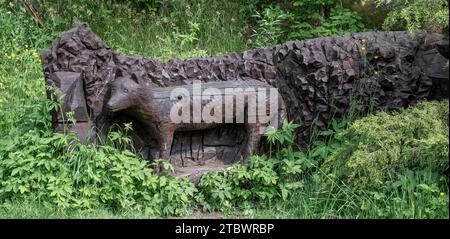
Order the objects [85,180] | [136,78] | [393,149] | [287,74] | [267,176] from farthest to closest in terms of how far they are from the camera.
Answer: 1. [287,74]
2. [136,78]
3. [267,176]
4. [85,180]
5. [393,149]

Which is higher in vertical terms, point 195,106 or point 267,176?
point 195,106

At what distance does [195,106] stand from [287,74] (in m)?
0.98

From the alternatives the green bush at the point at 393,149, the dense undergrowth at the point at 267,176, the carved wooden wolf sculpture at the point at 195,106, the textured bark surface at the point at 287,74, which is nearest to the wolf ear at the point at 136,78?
the carved wooden wolf sculpture at the point at 195,106

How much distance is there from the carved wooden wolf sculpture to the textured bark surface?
0.51ft

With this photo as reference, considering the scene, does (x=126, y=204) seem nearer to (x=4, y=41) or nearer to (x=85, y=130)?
(x=85, y=130)

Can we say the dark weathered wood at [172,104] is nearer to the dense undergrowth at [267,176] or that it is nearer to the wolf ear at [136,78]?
the wolf ear at [136,78]

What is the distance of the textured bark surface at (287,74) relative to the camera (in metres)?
6.24

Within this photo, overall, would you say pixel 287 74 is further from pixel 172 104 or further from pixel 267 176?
pixel 172 104

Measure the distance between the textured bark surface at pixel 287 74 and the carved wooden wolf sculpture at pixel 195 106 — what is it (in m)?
0.15

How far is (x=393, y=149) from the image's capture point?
5.57m

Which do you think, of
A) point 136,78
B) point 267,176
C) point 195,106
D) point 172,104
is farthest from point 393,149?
point 136,78

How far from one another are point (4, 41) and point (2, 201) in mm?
4088

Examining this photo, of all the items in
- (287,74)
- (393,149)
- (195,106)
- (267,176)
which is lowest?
(267,176)

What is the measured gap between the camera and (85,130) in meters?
6.16
